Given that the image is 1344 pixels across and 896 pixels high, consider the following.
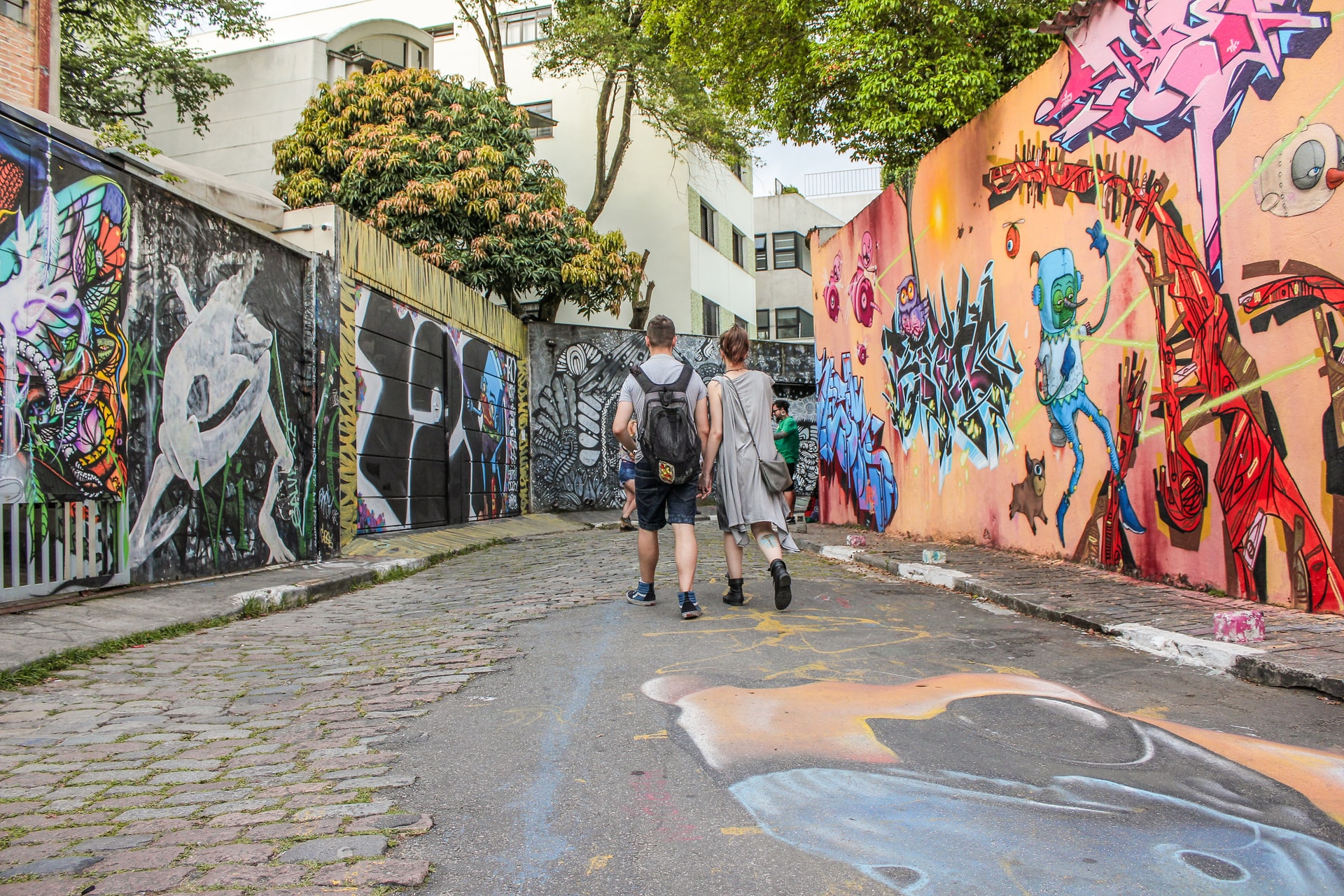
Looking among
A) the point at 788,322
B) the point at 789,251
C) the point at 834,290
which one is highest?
the point at 789,251

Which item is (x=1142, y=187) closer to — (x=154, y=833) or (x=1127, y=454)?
(x=1127, y=454)

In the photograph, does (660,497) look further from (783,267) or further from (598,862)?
(783,267)

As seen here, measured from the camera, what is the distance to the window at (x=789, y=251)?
34656mm

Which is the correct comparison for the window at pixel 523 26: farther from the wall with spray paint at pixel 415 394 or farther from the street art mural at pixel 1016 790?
the street art mural at pixel 1016 790

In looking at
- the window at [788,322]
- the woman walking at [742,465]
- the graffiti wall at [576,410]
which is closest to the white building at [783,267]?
the window at [788,322]

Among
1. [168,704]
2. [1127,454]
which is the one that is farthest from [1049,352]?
[168,704]

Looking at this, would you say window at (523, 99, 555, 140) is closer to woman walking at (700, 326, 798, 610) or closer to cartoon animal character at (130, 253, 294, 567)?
cartoon animal character at (130, 253, 294, 567)

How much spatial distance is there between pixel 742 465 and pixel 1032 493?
3313mm

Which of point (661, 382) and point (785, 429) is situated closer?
point (661, 382)

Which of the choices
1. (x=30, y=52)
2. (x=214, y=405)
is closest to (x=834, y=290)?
(x=214, y=405)

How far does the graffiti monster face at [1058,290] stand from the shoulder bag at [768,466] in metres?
2.89

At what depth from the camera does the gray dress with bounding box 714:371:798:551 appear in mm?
6141

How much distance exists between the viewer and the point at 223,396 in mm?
7410

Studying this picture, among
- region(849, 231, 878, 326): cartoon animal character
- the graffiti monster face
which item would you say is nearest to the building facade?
region(849, 231, 878, 326): cartoon animal character
